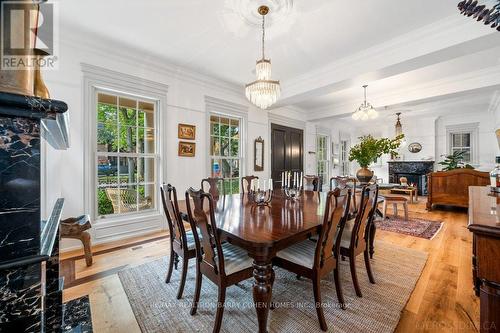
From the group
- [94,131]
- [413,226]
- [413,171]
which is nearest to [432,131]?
[413,171]

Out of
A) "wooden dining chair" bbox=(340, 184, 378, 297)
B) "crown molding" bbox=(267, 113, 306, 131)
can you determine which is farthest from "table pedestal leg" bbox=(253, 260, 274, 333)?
"crown molding" bbox=(267, 113, 306, 131)

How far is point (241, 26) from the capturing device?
2551mm

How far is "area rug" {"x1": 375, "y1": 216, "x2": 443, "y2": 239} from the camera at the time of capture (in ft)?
11.6

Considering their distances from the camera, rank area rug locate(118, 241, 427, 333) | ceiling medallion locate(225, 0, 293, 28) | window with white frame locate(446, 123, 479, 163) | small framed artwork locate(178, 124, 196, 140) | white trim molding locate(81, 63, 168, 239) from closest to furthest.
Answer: area rug locate(118, 241, 427, 333), ceiling medallion locate(225, 0, 293, 28), white trim molding locate(81, 63, 168, 239), small framed artwork locate(178, 124, 196, 140), window with white frame locate(446, 123, 479, 163)

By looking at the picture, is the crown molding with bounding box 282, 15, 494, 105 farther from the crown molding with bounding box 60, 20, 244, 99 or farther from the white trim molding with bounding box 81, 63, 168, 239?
the white trim molding with bounding box 81, 63, 168, 239

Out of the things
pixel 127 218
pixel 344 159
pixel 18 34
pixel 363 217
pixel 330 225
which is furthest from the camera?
pixel 344 159

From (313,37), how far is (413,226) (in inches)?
145

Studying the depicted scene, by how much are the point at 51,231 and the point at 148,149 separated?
2.79m

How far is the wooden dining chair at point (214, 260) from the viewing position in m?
1.43

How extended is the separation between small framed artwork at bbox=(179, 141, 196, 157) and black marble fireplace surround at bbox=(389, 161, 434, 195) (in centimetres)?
806

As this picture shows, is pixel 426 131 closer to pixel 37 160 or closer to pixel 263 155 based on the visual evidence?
pixel 263 155

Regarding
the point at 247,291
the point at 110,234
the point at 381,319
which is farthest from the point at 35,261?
the point at 110,234

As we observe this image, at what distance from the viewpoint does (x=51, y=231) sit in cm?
100

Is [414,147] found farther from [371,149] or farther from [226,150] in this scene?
[226,150]
